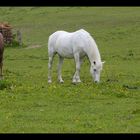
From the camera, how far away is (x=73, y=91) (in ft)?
46.2

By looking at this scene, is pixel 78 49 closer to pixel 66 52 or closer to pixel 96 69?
pixel 66 52

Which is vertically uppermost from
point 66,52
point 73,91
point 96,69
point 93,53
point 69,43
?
point 69,43

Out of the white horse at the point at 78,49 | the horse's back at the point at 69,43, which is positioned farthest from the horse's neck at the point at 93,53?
the horse's back at the point at 69,43

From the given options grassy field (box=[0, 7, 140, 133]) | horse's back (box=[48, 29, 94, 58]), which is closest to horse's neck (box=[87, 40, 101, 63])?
horse's back (box=[48, 29, 94, 58])

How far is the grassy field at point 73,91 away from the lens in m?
9.69

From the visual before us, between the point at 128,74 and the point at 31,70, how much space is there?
177 inches

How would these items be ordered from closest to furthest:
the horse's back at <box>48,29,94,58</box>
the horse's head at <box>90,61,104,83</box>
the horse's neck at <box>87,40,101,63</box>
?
1. the horse's head at <box>90,61,104,83</box>
2. the horse's neck at <box>87,40,101,63</box>
3. the horse's back at <box>48,29,94,58</box>

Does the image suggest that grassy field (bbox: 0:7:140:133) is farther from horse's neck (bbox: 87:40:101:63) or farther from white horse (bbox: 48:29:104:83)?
horse's neck (bbox: 87:40:101:63)

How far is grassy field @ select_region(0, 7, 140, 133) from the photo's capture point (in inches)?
381

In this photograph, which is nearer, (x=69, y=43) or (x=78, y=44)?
(x=78, y=44)

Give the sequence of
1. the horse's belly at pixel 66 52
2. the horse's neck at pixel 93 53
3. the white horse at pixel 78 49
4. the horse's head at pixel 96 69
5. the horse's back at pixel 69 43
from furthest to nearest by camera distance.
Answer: the horse's belly at pixel 66 52
the horse's back at pixel 69 43
the horse's neck at pixel 93 53
the white horse at pixel 78 49
the horse's head at pixel 96 69

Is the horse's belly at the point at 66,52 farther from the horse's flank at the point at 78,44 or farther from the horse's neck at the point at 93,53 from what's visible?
the horse's neck at the point at 93,53

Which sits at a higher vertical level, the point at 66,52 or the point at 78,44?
the point at 78,44

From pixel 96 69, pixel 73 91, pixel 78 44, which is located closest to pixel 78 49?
pixel 78 44
